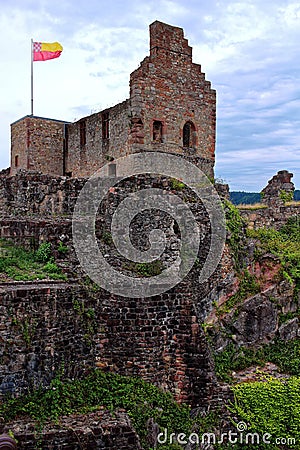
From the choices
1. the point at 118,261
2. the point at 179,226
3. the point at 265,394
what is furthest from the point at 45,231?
the point at 265,394

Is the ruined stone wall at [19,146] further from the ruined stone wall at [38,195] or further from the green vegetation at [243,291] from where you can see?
the green vegetation at [243,291]

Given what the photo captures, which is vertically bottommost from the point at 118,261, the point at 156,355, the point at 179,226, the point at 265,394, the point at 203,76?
the point at 265,394

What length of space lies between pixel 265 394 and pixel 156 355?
2.73 meters

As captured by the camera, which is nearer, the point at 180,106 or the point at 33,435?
the point at 33,435

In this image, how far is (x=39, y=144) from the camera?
20578 mm

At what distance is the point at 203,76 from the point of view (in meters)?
18.7

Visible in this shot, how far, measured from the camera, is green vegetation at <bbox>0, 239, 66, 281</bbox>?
34.0ft

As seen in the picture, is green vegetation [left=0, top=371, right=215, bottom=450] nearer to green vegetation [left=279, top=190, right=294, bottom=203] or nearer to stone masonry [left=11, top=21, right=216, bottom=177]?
stone masonry [left=11, top=21, right=216, bottom=177]

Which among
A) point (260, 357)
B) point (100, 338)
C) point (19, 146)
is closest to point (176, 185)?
point (100, 338)

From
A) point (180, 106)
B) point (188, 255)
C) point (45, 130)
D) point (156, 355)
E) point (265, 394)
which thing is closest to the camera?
point (156, 355)

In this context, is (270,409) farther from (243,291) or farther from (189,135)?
(189,135)

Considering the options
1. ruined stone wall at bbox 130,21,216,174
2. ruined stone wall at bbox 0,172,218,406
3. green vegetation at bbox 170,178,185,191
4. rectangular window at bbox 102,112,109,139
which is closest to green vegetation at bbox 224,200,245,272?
ruined stone wall at bbox 0,172,218,406

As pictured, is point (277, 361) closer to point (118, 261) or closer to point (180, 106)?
point (118, 261)

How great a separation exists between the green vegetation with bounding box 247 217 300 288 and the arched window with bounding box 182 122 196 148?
428 cm
